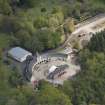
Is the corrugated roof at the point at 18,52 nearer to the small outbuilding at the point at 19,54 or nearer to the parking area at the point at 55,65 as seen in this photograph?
the small outbuilding at the point at 19,54

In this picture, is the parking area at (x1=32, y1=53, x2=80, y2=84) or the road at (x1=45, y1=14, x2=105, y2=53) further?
the road at (x1=45, y1=14, x2=105, y2=53)

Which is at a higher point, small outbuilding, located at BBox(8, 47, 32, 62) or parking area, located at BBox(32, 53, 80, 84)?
small outbuilding, located at BBox(8, 47, 32, 62)

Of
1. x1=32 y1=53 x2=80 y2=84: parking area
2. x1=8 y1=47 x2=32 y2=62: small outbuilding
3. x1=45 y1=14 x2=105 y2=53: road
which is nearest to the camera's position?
x1=32 y1=53 x2=80 y2=84: parking area

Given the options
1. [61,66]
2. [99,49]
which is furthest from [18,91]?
[99,49]

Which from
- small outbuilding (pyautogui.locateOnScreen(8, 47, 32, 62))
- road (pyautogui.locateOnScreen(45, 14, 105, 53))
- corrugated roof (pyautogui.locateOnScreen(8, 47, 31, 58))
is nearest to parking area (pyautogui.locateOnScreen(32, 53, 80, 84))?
small outbuilding (pyautogui.locateOnScreen(8, 47, 32, 62))

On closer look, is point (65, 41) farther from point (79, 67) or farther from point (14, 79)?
point (14, 79)

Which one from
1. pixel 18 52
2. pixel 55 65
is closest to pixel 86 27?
pixel 55 65

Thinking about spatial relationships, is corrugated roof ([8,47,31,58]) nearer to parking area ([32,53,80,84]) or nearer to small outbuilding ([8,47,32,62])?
small outbuilding ([8,47,32,62])

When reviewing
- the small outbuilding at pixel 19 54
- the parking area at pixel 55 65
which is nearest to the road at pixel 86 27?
the parking area at pixel 55 65
